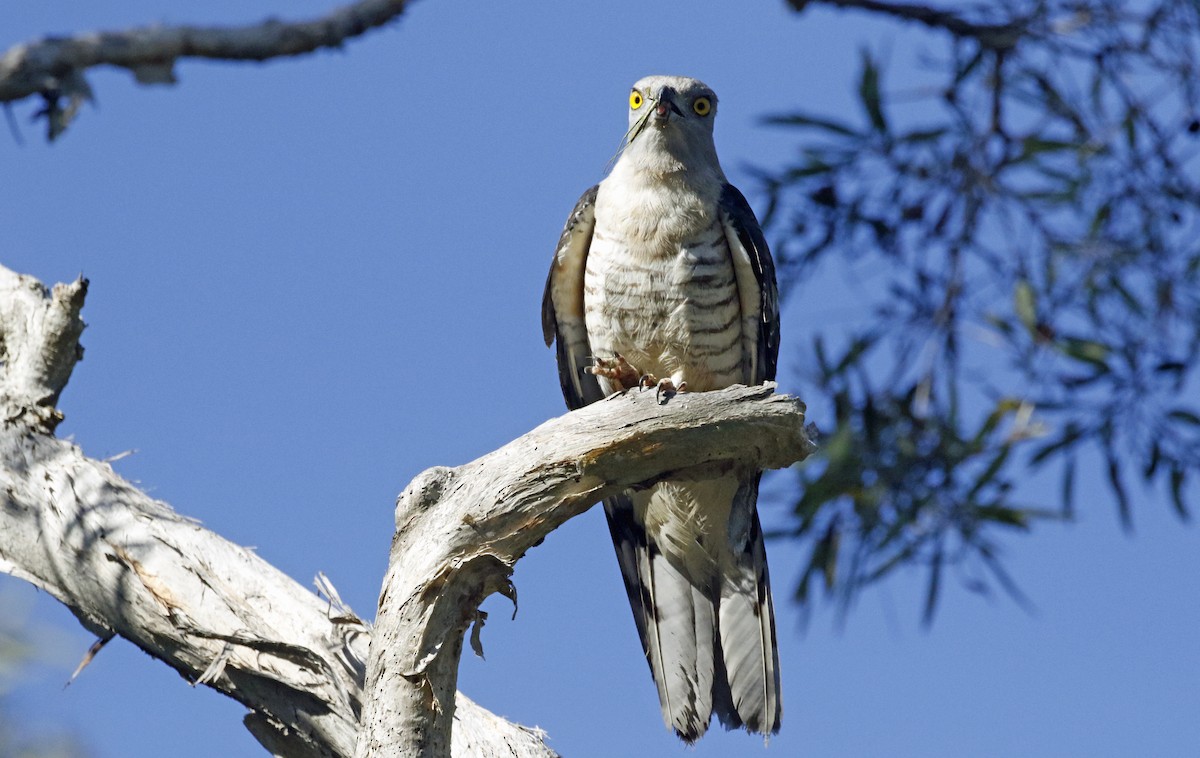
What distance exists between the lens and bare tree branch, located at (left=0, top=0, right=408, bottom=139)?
→ 6.73 feet

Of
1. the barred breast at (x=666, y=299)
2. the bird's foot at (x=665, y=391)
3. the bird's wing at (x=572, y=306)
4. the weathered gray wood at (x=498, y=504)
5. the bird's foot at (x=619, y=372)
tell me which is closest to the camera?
the weathered gray wood at (x=498, y=504)

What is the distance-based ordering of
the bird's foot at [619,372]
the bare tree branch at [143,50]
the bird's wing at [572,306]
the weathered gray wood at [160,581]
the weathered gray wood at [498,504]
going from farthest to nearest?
the bird's wing at [572,306]
the bird's foot at [619,372]
the weathered gray wood at [160,581]
the weathered gray wood at [498,504]
the bare tree branch at [143,50]

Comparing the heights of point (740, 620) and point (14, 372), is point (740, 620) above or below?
below

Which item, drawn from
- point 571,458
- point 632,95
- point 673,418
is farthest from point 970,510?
point 632,95

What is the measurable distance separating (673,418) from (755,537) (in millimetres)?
1333

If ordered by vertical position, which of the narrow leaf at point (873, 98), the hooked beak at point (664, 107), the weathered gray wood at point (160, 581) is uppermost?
the hooked beak at point (664, 107)

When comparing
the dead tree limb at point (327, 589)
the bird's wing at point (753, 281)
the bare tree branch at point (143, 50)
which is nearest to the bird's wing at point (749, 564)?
the bird's wing at point (753, 281)

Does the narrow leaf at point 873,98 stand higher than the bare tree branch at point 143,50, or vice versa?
the narrow leaf at point 873,98

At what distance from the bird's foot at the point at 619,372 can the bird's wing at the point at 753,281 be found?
1.73 feet

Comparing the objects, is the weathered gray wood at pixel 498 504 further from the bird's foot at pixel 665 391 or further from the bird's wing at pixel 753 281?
the bird's wing at pixel 753 281

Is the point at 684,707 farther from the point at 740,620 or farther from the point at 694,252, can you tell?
the point at 694,252

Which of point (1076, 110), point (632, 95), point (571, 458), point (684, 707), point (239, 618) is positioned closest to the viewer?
point (571, 458)

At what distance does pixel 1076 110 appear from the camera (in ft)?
13.4

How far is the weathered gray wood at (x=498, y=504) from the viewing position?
355cm
